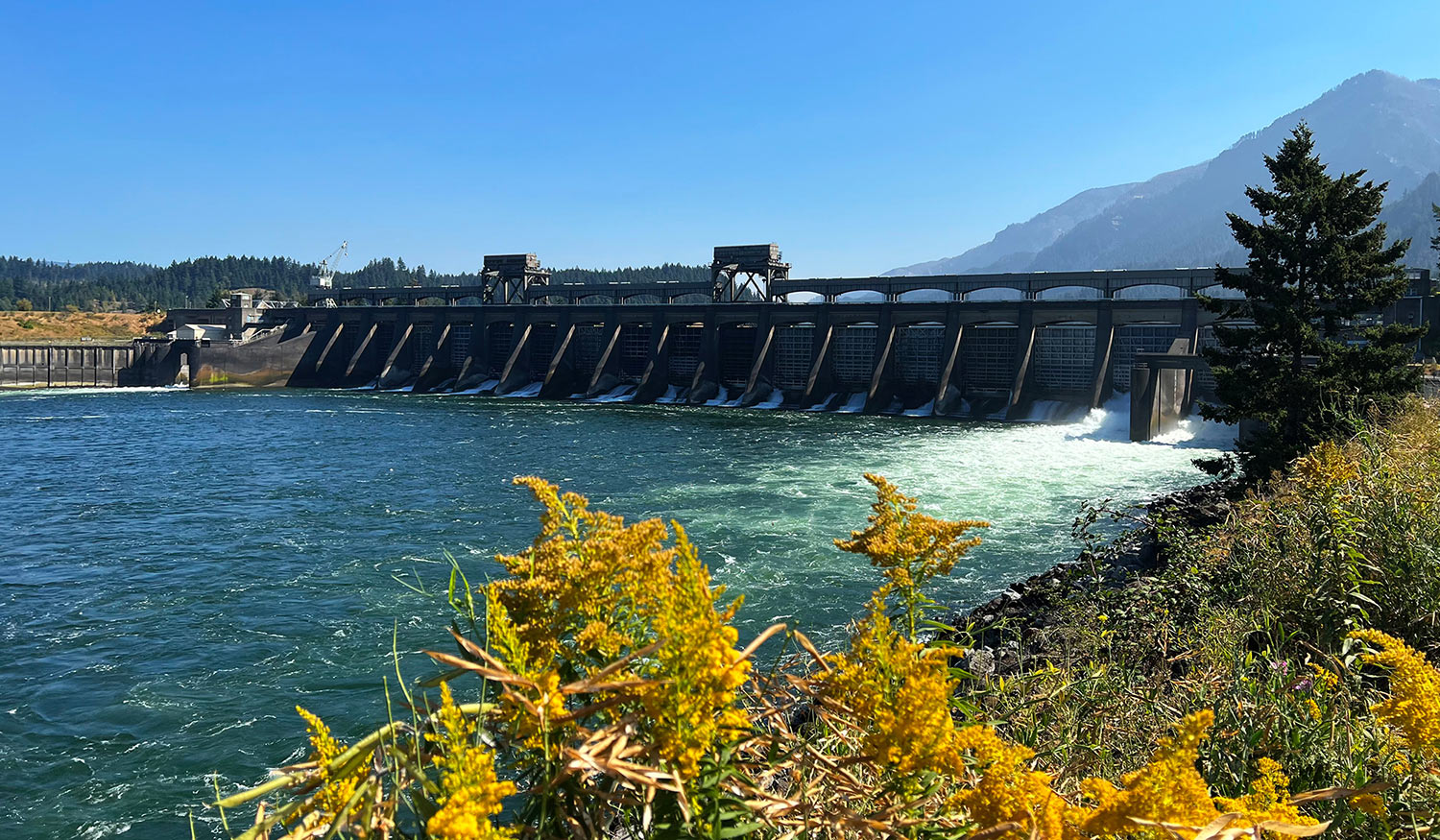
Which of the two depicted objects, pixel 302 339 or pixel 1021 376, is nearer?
pixel 1021 376

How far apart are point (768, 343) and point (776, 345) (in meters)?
1.90

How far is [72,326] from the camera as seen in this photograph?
301 ft

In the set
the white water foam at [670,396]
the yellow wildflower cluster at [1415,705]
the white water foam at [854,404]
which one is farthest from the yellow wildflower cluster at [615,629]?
the white water foam at [670,396]

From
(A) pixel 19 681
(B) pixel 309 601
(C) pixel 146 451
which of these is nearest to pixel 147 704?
(A) pixel 19 681

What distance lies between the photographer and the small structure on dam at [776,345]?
41.2 meters

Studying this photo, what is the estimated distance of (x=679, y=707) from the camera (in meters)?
1.90

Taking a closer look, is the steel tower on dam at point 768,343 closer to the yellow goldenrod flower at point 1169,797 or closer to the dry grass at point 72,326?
the dry grass at point 72,326

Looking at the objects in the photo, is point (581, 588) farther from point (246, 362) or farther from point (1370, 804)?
point (246, 362)

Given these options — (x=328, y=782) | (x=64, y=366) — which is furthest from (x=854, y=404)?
(x=64, y=366)

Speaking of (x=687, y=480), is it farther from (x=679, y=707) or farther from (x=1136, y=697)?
(x=679, y=707)

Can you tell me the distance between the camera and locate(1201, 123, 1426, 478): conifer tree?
16656 mm

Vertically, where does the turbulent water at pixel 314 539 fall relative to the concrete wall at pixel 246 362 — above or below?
below

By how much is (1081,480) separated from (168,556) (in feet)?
75.6

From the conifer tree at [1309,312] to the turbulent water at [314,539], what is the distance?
15.7 feet
